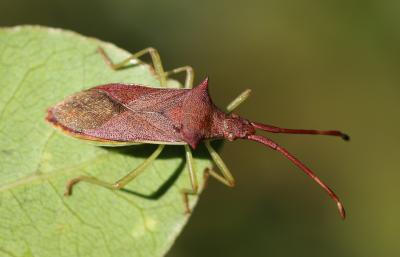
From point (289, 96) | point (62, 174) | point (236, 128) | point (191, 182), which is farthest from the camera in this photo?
point (289, 96)

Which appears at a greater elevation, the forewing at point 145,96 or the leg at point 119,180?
the forewing at point 145,96

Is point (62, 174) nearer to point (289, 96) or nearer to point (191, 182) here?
point (191, 182)

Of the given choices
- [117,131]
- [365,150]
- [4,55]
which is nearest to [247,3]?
[365,150]

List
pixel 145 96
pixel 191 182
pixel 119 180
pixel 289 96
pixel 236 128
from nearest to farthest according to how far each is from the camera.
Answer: pixel 119 180, pixel 191 182, pixel 145 96, pixel 236 128, pixel 289 96

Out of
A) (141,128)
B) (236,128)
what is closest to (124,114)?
(141,128)

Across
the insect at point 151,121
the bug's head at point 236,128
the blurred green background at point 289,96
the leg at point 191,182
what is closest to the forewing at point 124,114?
the insect at point 151,121

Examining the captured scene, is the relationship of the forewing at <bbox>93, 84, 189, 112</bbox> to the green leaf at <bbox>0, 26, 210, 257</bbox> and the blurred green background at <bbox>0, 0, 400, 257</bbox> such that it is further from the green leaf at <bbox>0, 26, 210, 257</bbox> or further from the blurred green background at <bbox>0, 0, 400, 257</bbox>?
the blurred green background at <bbox>0, 0, 400, 257</bbox>

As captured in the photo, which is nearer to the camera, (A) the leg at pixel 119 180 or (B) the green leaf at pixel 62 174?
(B) the green leaf at pixel 62 174

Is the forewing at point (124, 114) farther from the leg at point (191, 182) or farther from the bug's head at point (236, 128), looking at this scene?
the bug's head at point (236, 128)
